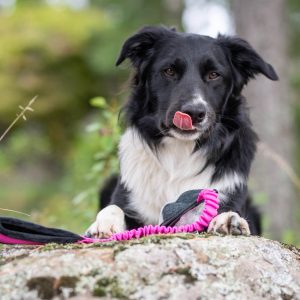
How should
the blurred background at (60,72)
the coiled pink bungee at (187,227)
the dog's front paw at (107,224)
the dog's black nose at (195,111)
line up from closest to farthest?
1. the coiled pink bungee at (187,227)
2. the dog's front paw at (107,224)
3. the dog's black nose at (195,111)
4. the blurred background at (60,72)

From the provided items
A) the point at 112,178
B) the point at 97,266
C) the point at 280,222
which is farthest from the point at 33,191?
the point at 97,266

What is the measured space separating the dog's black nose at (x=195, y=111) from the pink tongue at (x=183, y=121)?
0.09 ft

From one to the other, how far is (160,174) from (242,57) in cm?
102

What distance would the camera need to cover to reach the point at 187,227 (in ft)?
10.5

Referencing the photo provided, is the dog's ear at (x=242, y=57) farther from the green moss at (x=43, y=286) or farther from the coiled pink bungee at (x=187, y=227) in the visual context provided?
the green moss at (x=43, y=286)

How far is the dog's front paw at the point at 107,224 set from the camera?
3600 millimetres

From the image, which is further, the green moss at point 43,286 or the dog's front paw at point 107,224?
the dog's front paw at point 107,224

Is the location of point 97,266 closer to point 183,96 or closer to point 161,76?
point 183,96

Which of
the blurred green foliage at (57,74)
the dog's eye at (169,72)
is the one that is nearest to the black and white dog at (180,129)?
the dog's eye at (169,72)

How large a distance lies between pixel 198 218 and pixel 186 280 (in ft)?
2.90

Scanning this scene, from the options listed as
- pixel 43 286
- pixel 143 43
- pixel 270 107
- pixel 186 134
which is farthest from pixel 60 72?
pixel 43 286

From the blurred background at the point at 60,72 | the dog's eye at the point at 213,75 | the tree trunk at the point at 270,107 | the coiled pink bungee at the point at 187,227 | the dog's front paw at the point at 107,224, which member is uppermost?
the blurred background at the point at 60,72

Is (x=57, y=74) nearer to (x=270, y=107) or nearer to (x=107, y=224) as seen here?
(x=270, y=107)

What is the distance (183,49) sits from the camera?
4.26 m
